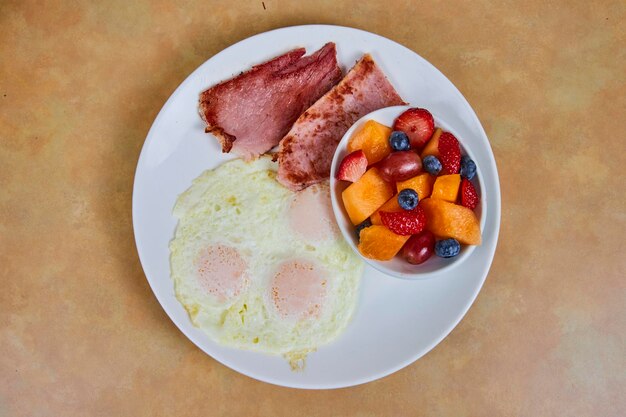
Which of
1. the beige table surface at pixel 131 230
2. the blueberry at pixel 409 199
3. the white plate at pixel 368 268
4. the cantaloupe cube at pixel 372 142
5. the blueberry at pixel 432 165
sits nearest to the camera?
the blueberry at pixel 409 199

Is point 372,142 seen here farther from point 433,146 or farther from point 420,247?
point 420,247

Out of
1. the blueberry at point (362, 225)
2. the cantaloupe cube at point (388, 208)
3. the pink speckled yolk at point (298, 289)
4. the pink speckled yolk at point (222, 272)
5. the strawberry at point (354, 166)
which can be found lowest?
the pink speckled yolk at point (298, 289)

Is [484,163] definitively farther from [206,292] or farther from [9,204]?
[9,204]

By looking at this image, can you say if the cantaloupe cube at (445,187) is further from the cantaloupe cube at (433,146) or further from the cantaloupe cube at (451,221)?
the cantaloupe cube at (433,146)

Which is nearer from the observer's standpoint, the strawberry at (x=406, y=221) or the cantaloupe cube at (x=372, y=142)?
the strawberry at (x=406, y=221)

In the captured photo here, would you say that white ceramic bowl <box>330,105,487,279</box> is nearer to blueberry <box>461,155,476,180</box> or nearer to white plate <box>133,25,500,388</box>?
blueberry <box>461,155,476,180</box>

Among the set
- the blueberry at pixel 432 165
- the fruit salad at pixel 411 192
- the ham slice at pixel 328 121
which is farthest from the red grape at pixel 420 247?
the ham slice at pixel 328 121

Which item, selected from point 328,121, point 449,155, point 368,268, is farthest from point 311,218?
point 449,155
